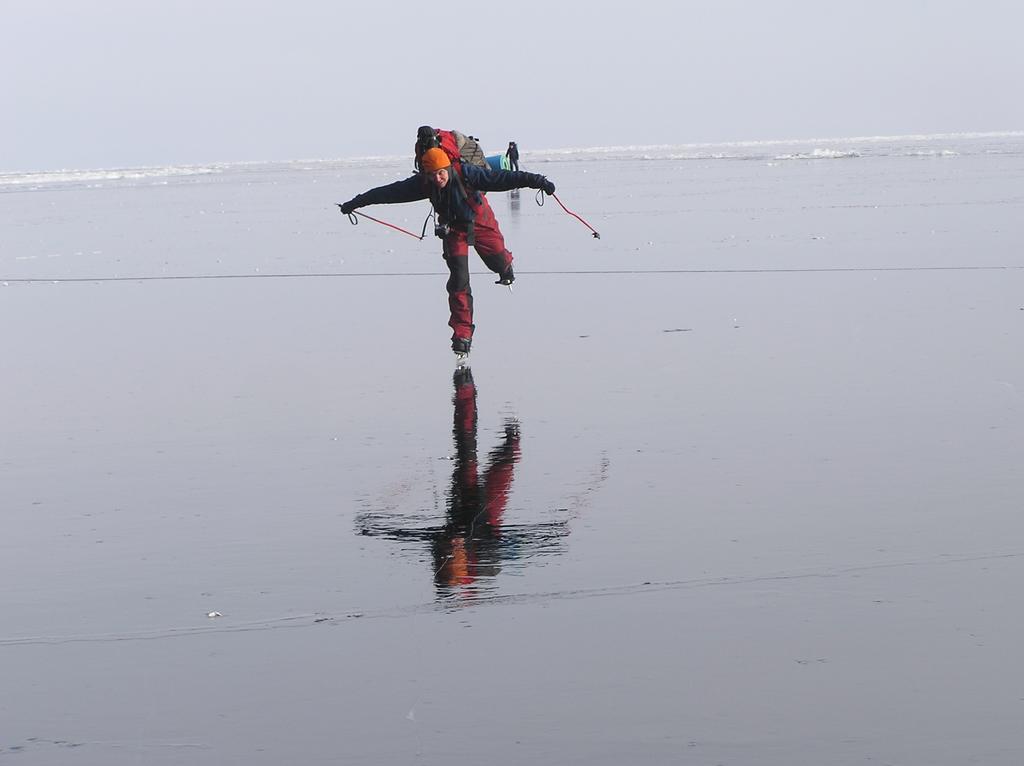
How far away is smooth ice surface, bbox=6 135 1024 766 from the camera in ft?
14.1

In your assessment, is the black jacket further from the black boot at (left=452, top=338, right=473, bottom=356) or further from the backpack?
the black boot at (left=452, top=338, right=473, bottom=356)

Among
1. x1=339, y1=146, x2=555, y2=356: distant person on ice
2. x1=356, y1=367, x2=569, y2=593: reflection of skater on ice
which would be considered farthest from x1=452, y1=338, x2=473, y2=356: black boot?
x1=356, y1=367, x2=569, y2=593: reflection of skater on ice

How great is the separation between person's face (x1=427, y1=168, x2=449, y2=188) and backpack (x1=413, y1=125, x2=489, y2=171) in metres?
0.13

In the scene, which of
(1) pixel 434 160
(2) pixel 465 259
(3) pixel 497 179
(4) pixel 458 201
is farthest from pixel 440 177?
(2) pixel 465 259

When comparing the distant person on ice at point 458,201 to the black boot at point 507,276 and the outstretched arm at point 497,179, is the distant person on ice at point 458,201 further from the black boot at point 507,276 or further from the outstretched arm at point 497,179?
the black boot at point 507,276

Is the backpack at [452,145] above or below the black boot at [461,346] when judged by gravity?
above

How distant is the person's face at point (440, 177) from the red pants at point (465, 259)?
1.68ft

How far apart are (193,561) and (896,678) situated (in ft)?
9.12

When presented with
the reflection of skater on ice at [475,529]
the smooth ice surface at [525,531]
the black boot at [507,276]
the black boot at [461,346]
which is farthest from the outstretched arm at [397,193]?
the reflection of skater on ice at [475,529]

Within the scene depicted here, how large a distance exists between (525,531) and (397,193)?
21.0 ft

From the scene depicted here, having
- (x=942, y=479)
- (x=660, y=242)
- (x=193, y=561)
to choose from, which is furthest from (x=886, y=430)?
(x=660, y=242)

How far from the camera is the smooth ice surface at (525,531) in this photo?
4.30 m

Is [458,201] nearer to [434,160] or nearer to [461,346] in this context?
[434,160]

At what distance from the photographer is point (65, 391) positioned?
424 inches
